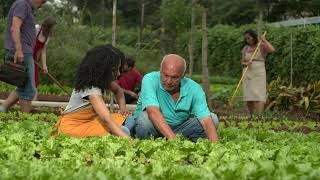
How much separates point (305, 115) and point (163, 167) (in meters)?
10.8

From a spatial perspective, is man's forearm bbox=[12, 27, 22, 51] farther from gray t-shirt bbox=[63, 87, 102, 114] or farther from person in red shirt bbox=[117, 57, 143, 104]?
gray t-shirt bbox=[63, 87, 102, 114]

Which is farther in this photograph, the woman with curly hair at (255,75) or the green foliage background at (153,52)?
the green foliage background at (153,52)

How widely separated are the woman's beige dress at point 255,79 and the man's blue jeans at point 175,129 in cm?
595

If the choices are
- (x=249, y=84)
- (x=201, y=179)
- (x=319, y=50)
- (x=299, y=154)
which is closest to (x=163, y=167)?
(x=201, y=179)

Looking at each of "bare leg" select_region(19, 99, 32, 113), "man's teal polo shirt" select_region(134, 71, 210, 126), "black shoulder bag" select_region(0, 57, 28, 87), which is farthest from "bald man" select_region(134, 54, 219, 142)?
"bare leg" select_region(19, 99, 32, 113)

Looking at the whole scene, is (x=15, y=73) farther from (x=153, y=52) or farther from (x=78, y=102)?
(x=153, y=52)

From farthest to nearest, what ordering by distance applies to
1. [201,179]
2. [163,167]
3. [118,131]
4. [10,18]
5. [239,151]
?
1. [10,18]
2. [118,131]
3. [239,151]
4. [163,167]
5. [201,179]

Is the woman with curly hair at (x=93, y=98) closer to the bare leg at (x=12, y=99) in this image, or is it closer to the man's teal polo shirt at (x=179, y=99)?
the man's teal polo shirt at (x=179, y=99)

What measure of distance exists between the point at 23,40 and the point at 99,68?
3590 millimetres

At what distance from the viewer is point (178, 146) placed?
5836 millimetres

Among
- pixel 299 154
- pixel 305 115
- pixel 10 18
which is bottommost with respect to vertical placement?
pixel 305 115

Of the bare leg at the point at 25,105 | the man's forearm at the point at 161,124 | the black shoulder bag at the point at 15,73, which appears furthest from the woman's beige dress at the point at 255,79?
the man's forearm at the point at 161,124

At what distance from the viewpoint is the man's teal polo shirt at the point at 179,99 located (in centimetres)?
700

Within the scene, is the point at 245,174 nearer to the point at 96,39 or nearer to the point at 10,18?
the point at 10,18
